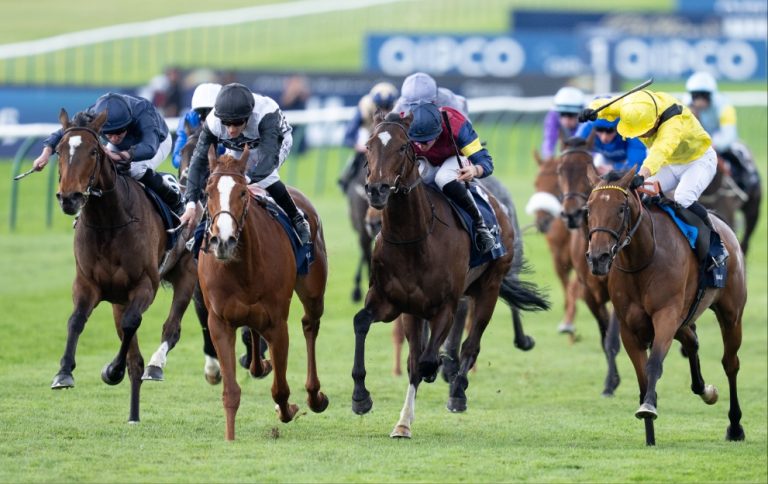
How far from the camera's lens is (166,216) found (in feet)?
33.7

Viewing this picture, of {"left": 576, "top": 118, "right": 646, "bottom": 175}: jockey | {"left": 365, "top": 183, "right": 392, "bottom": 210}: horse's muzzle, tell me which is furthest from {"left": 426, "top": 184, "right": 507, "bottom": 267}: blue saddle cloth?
{"left": 576, "top": 118, "right": 646, "bottom": 175}: jockey

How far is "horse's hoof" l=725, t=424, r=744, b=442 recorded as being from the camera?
34.1ft

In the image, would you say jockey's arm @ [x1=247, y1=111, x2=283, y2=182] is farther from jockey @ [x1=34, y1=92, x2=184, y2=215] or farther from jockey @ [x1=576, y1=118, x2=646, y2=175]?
jockey @ [x1=576, y1=118, x2=646, y2=175]

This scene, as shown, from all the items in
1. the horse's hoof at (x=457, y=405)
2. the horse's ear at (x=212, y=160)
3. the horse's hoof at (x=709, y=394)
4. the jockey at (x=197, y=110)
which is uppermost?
the jockey at (x=197, y=110)

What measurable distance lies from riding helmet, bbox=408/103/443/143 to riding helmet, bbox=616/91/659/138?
1224 mm

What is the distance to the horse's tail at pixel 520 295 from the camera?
446 inches

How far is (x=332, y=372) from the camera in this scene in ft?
42.5

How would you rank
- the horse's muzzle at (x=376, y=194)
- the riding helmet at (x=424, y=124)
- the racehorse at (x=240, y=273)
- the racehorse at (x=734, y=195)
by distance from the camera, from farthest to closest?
the racehorse at (x=734, y=195) < the riding helmet at (x=424, y=124) < the horse's muzzle at (x=376, y=194) < the racehorse at (x=240, y=273)

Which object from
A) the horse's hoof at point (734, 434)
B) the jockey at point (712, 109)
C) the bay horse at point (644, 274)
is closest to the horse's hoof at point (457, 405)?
the bay horse at point (644, 274)

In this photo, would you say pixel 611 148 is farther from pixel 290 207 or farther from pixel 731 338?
pixel 290 207

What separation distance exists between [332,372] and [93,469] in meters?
5.04

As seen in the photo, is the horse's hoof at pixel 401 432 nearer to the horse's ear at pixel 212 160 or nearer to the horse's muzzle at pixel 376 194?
the horse's muzzle at pixel 376 194

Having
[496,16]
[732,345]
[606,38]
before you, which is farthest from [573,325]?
[496,16]

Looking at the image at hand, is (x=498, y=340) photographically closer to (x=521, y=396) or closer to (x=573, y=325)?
(x=573, y=325)
